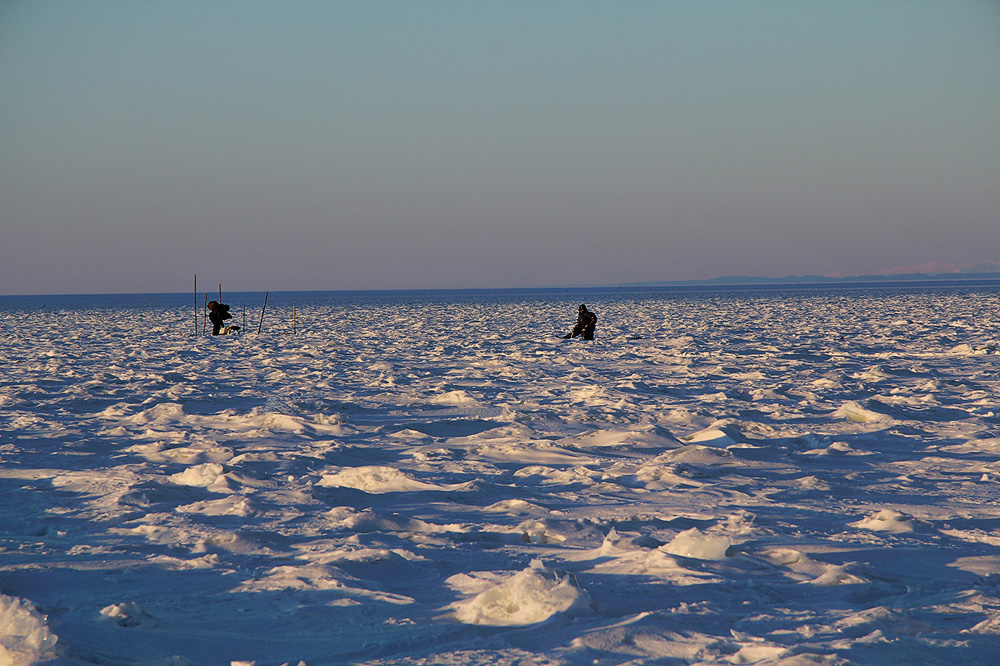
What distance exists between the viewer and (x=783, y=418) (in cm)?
720

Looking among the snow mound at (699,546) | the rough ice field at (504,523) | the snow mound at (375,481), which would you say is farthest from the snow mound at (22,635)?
the snow mound at (699,546)

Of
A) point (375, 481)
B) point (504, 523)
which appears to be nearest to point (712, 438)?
point (504, 523)

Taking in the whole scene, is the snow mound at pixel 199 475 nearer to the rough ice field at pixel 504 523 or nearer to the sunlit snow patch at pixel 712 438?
the rough ice field at pixel 504 523

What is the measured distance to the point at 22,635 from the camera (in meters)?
2.68

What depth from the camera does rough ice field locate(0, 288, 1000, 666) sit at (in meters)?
2.77

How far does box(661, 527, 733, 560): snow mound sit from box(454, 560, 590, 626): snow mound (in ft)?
2.23

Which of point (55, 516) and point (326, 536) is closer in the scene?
point (326, 536)

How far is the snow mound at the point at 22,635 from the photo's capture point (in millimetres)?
2516

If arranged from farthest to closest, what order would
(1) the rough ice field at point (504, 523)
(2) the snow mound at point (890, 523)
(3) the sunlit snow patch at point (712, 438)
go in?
(3) the sunlit snow patch at point (712, 438), (2) the snow mound at point (890, 523), (1) the rough ice field at point (504, 523)

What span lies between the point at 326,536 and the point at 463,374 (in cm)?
704

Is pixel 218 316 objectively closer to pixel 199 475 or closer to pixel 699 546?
pixel 199 475

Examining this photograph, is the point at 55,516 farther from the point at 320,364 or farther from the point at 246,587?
the point at 320,364

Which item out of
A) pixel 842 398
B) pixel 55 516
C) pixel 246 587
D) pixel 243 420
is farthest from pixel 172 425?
pixel 842 398

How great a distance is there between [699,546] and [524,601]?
988 millimetres
